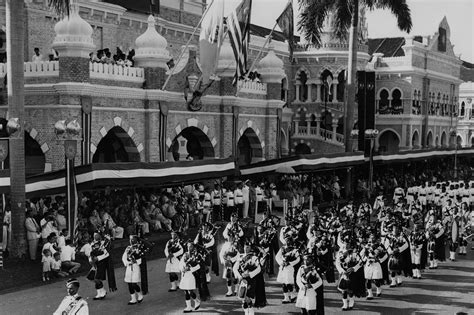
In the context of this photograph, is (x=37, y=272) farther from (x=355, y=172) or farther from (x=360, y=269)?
(x=355, y=172)

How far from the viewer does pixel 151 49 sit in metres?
26.1

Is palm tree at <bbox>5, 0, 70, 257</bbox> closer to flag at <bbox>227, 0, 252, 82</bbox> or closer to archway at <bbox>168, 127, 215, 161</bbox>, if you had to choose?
flag at <bbox>227, 0, 252, 82</bbox>

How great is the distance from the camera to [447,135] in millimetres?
62875

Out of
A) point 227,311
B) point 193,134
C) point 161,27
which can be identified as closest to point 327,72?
point 161,27

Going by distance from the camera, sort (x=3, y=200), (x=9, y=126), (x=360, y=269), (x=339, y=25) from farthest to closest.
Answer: (x=339, y=25), (x=3, y=200), (x=9, y=126), (x=360, y=269)

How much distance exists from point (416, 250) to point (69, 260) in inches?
368

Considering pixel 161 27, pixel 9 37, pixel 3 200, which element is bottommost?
pixel 3 200

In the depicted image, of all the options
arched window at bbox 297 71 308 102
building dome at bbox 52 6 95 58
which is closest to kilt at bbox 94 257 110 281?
building dome at bbox 52 6 95 58

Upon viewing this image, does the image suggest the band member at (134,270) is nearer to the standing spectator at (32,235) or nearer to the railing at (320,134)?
the standing spectator at (32,235)

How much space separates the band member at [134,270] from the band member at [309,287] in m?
3.65

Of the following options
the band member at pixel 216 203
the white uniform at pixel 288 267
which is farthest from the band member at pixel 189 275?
the band member at pixel 216 203

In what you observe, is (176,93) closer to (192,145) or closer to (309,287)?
(192,145)

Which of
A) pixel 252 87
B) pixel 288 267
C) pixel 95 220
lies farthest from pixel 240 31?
pixel 288 267

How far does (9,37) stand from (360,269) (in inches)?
436
